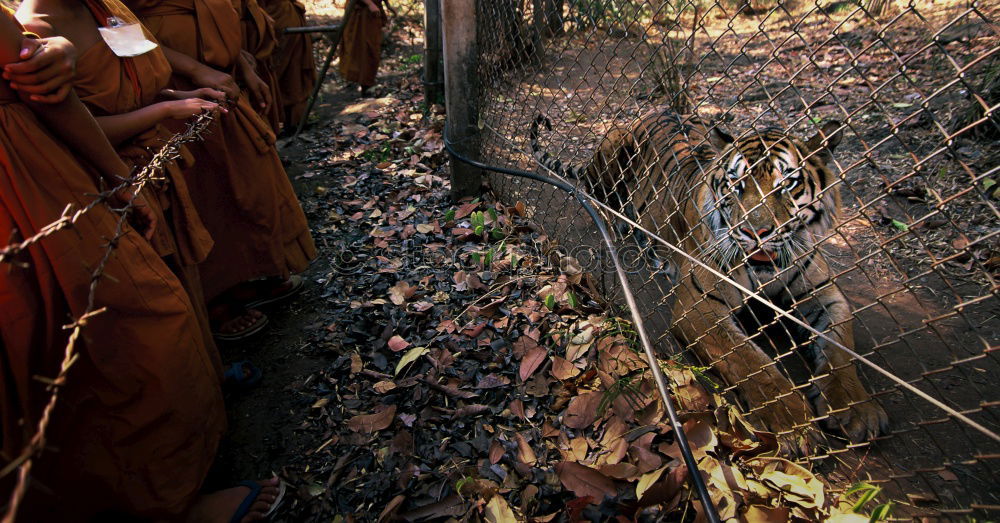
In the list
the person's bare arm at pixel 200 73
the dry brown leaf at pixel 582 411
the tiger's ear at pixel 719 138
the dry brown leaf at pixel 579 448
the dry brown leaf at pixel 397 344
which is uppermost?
the tiger's ear at pixel 719 138

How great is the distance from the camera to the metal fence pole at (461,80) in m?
3.14

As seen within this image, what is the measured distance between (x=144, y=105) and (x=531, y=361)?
1.99 m

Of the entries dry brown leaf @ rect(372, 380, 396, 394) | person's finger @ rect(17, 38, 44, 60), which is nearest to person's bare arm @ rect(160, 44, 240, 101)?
person's finger @ rect(17, 38, 44, 60)

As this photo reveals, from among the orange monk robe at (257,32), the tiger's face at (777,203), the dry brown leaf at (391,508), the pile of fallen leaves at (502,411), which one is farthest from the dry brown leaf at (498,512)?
the orange monk robe at (257,32)

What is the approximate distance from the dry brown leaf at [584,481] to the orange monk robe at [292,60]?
17.2 ft

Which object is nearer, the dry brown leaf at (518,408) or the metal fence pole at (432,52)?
the dry brown leaf at (518,408)

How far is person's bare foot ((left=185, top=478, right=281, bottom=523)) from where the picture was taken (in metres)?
1.96

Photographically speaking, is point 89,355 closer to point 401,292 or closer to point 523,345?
point 401,292

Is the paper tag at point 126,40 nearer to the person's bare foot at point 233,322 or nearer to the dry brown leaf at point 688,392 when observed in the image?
the person's bare foot at point 233,322

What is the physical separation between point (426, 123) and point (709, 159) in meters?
3.27

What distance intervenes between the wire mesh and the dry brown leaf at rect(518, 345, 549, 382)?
0.58m

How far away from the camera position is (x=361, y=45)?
6.71 m

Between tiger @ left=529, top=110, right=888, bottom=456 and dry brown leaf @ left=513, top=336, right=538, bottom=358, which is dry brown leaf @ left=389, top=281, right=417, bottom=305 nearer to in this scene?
dry brown leaf @ left=513, top=336, right=538, bottom=358

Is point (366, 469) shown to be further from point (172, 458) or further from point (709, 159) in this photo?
point (709, 159)
